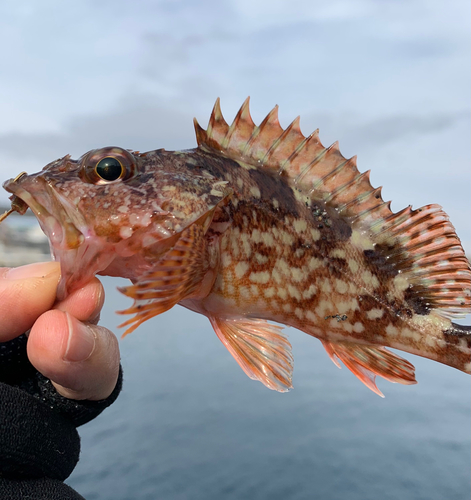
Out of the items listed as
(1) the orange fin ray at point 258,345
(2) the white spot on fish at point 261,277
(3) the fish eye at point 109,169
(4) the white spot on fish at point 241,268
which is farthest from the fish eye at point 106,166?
(1) the orange fin ray at point 258,345

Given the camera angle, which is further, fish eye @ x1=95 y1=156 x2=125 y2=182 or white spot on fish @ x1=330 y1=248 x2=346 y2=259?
white spot on fish @ x1=330 y1=248 x2=346 y2=259

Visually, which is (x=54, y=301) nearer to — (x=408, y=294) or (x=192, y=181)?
(x=192, y=181)

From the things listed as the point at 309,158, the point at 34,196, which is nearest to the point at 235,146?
the point at 309,158

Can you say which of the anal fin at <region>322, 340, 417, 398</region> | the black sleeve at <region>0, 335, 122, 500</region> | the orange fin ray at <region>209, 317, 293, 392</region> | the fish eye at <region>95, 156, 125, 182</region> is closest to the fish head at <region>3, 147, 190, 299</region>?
the fish eye at <region>95, 156, 125, 182</region>

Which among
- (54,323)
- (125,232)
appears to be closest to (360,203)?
(125,232)

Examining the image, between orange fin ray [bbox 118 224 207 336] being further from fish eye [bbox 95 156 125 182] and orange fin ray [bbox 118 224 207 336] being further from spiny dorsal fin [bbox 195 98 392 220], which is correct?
spiny dorsal fin [bbox 195 98 392 220]
